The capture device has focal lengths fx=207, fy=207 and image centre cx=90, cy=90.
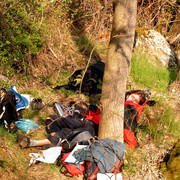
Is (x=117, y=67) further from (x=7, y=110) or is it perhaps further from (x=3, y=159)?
(x=3, y=159)

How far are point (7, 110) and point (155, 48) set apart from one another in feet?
18.9

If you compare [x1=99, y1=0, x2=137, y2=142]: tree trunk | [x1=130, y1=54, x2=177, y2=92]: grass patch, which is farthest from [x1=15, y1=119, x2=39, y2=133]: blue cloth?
[x1=130, y1=54, x2=177, y2=92]: grass patch

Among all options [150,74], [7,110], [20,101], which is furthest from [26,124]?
[150,74]

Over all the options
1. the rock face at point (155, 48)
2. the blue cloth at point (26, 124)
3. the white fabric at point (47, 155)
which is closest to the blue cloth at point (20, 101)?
the blue cloth at point (26, 124)

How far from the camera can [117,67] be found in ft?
10.7

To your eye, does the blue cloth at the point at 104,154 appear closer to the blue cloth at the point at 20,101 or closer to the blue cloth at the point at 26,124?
the blue cloth at the point at 26,124

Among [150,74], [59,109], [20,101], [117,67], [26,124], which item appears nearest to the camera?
[117,67]

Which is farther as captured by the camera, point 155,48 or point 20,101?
point 155,48

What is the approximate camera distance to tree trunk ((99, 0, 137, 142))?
3.22 metres

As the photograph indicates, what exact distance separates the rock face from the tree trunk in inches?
168

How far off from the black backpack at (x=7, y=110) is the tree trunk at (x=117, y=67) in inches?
59.2

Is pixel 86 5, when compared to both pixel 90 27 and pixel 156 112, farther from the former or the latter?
pixel 156 112

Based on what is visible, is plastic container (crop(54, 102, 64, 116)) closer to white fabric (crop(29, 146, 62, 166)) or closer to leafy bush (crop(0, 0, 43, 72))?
white fabric (crop(29, 146, 62, 166))

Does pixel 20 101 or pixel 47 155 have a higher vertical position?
pixel 20 101
